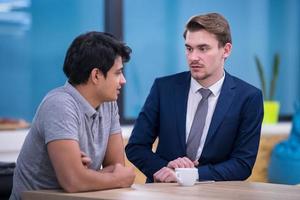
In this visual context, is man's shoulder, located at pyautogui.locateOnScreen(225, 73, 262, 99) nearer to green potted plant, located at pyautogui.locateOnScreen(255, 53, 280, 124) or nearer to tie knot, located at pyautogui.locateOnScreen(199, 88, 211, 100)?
tie knot, located at pyautogui.locateOnScreen(199, 88, 211, 100)

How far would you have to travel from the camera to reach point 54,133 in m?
2.55

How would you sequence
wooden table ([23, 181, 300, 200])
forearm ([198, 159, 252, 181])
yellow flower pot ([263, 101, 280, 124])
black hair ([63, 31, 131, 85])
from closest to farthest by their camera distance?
wooden table ([23, 181, 300, 200]) → black hair ([63, 31, 131, 85]) → forearm ([198, 159, 252, 181]) → yellow flower pot ([263, 101, 280, 124])

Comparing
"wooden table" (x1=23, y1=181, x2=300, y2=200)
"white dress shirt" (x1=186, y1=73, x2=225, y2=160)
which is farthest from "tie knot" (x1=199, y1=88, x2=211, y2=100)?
"wooden table" (x1=23, y1=181, x2=300, y2=200)

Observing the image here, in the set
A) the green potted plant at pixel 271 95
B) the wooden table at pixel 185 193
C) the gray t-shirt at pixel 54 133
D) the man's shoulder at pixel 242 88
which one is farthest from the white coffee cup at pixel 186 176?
the green potted plant at pixel 271 95

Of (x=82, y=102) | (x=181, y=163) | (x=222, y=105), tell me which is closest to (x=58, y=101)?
(x=82, y=102)

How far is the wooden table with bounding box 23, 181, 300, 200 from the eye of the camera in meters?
2.46

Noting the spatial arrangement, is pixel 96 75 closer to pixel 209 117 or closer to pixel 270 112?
pixel 209 117

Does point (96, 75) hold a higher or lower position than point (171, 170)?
higher

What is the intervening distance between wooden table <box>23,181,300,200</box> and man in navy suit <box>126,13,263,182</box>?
0.40 metres

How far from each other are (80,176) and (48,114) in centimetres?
24

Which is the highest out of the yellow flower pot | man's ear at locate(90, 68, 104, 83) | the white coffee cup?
man's ear at locate(90, 68, 104, 83)

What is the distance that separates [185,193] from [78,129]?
43 centimetres

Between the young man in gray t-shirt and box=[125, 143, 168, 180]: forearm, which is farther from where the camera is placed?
box=[125, 143, 168, 180]: forearm

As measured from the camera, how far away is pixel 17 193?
2.71 m
